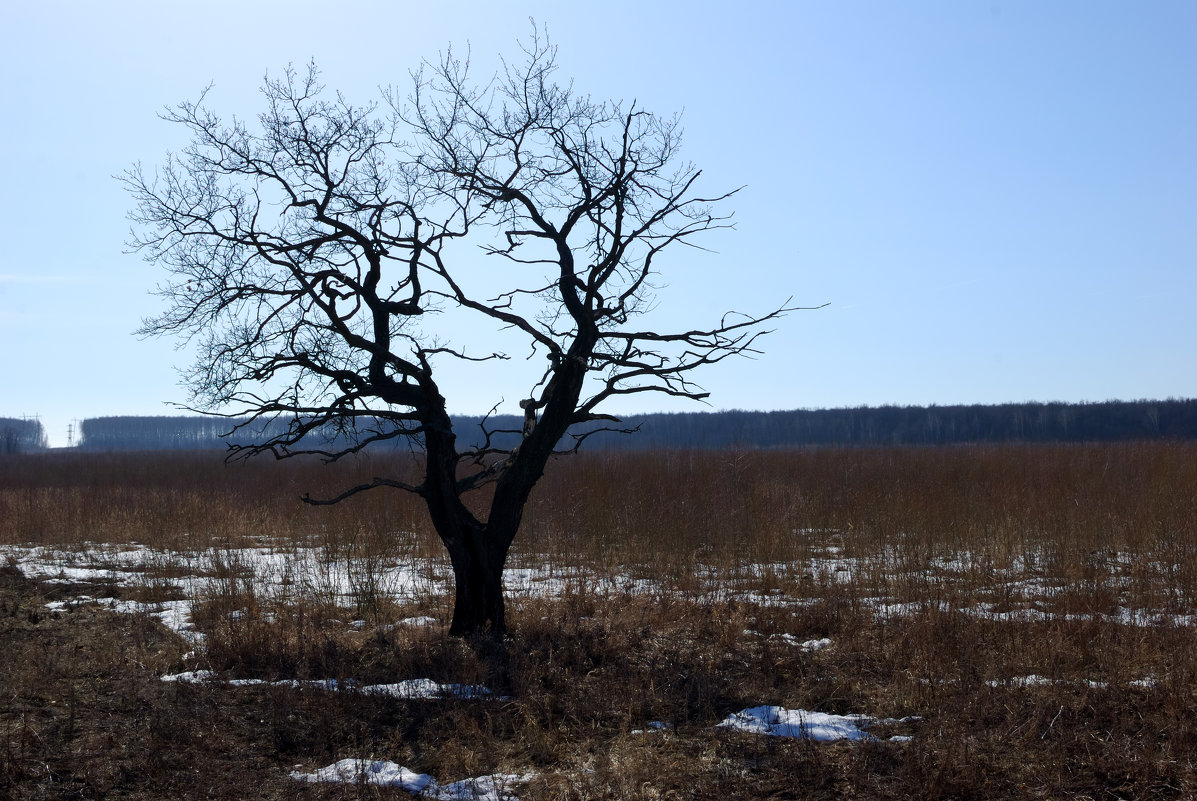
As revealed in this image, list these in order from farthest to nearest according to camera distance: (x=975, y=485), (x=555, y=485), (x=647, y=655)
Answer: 1. (x=555, y=485)
2. (x=975, y=485)
3. (x=647, y=655)

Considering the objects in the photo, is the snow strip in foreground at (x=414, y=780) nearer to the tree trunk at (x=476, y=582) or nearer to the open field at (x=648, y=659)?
the open field at (x=648, y=659)

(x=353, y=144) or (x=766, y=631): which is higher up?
(x=353, y=144)

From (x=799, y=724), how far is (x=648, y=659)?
166 centimetres

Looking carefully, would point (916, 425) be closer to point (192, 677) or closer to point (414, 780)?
point (192, 677)

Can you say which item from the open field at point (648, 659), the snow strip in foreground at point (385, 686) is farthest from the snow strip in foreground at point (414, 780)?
the snow strip in foreground at point (385, 686)

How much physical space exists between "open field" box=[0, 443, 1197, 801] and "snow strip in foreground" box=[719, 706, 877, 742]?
30mm

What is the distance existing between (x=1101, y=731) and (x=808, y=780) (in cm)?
182

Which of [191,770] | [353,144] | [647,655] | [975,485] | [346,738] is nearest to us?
[191,770]

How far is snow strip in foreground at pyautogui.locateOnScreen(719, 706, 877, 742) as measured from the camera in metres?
5.03

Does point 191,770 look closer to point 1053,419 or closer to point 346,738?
point 346,738

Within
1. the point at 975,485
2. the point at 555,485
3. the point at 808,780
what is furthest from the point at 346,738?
the point at 975,485

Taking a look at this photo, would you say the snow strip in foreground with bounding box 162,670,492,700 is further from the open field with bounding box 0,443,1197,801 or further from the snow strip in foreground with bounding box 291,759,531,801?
the snow strip in foreground with bounding box 291,759,531,801

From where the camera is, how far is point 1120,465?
17.1 metres

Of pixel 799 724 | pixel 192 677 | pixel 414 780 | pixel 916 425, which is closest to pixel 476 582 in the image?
pixel 192 677
